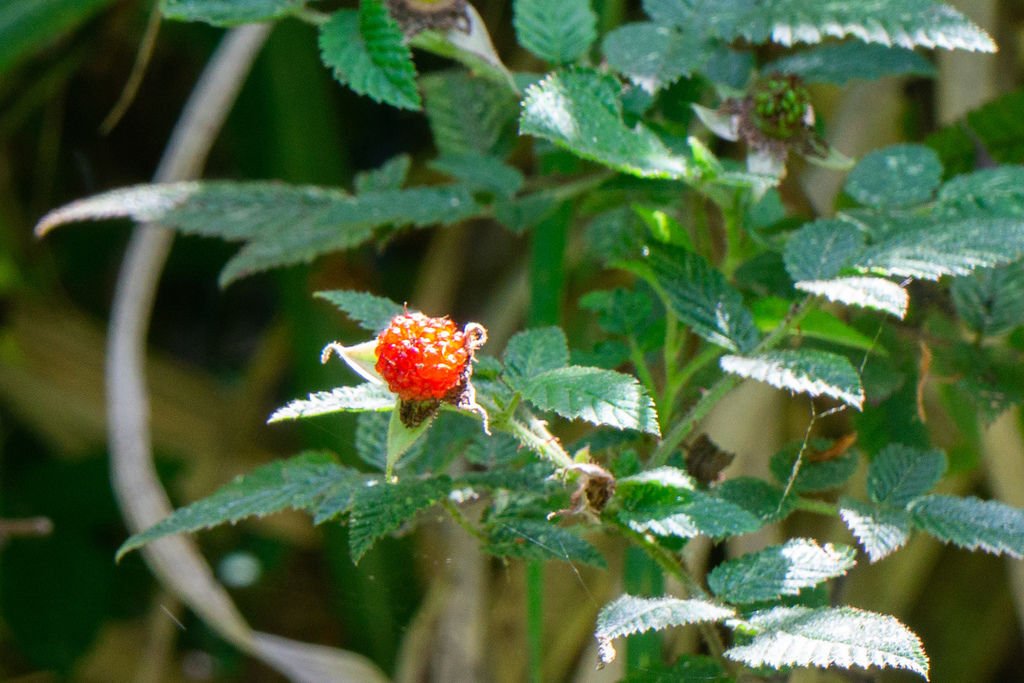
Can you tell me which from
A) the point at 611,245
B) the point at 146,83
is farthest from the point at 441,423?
the point at 146,83

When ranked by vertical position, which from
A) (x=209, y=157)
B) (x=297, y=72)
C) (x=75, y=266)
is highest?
(x=297, y=72)

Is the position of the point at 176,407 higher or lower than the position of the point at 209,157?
lower

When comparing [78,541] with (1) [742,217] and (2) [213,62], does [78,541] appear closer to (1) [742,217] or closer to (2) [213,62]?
(2) [213,62]

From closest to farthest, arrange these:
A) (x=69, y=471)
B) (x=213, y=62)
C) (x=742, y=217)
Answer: (x=742, y=217) → (x=213, y=62) → (x=69, y=471)

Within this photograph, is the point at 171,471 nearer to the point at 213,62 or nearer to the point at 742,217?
the point at 213,62

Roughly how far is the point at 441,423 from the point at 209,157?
89 centimetres

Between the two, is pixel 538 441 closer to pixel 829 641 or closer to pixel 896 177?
pixel 829 641

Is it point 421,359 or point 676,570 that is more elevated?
point 421,359

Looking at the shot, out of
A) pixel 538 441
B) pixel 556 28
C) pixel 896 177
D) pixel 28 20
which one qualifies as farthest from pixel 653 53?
pixel 28 20

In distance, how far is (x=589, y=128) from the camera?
0.51 metres

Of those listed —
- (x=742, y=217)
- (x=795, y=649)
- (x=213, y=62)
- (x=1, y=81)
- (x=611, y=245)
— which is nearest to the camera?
(x=795, y=649)

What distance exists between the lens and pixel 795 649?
421mm

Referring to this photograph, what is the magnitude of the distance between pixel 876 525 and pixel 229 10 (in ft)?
1.40

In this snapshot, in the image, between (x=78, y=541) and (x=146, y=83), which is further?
(x=146, y=83)
